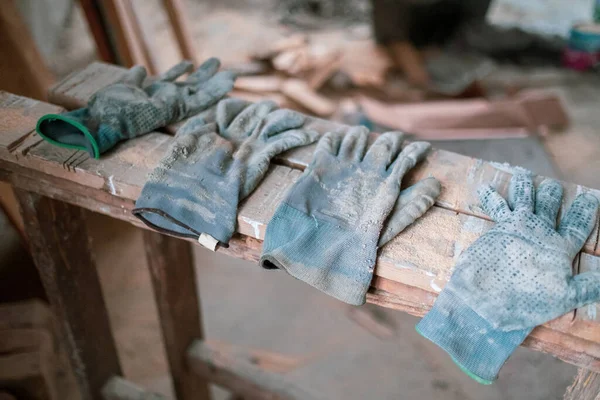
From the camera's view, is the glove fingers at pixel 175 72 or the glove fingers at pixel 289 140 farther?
the glove fingers at pixel 175 72

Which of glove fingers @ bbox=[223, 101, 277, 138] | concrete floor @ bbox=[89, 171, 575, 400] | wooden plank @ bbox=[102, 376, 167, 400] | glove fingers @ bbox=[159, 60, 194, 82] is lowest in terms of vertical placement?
concrete floor @ bbox=[89, 171, 575, 400]

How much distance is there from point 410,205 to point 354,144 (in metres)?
0.32

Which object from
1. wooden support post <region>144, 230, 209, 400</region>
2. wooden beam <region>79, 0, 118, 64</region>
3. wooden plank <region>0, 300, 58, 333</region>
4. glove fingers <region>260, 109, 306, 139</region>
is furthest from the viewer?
wooden beam <region>79, 0, 118, 64</region>

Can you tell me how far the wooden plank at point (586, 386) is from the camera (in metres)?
1.34

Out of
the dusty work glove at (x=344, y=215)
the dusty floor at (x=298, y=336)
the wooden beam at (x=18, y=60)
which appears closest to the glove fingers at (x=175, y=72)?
the dusty work glove at (x=344, y=215)

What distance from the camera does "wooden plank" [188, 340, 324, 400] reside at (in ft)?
8.14

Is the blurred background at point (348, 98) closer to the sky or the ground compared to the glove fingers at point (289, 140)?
closer to the ground

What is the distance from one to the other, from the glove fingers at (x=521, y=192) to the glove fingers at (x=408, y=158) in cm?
26

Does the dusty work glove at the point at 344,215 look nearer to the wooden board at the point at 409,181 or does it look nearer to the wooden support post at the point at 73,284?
the wooden board at the point at 409,181

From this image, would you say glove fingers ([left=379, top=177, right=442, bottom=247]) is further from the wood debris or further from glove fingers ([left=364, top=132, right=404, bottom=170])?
the wood debris

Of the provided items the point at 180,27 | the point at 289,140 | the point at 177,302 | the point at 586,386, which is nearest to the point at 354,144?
the point at 289,140

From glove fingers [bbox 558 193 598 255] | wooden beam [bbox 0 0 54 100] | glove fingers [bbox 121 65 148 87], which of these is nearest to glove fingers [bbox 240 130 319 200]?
glove fingers [bbox 121 65 148 87]

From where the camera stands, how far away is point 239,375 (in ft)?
8.35

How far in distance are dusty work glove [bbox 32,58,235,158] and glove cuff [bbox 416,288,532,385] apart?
3.27ft
